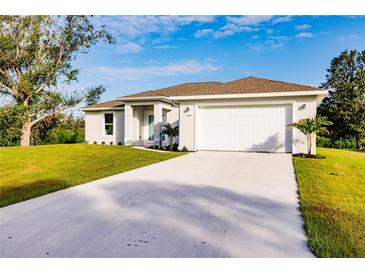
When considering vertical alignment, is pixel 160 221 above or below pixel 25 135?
below

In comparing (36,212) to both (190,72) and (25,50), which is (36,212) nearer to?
(190,72)

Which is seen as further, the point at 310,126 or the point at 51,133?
the point at 51,133

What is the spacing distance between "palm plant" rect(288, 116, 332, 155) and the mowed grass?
11.3 feet

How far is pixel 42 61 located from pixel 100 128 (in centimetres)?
674

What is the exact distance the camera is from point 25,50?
19688 millimetres

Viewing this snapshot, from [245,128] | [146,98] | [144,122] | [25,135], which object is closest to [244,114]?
[245,128]

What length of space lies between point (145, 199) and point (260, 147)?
28.7 feet

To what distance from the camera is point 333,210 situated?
4391 mm

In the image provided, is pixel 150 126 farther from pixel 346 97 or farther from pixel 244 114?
pixel 346 97

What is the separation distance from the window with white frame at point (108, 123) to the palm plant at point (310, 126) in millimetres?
11723

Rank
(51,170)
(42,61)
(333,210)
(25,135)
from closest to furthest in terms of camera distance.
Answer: (333,210)
(51,170)
(25,135)
(42,61)

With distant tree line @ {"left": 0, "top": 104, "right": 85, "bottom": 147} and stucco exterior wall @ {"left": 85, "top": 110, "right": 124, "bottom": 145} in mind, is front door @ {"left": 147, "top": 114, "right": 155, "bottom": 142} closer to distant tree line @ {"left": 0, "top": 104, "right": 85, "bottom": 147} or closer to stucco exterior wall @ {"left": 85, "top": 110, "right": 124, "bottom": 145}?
stucco exterior wall @ {"left": 85, "top": 110, "right": 124, "bottom": 145}

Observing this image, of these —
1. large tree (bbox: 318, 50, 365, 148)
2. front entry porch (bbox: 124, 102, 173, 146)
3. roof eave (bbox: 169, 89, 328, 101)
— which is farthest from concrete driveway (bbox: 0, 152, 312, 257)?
large tree (bbox: 318, 50, 365, 148)

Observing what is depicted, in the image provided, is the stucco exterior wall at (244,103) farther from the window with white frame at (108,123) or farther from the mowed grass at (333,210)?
the window with white frame at (108,123)
